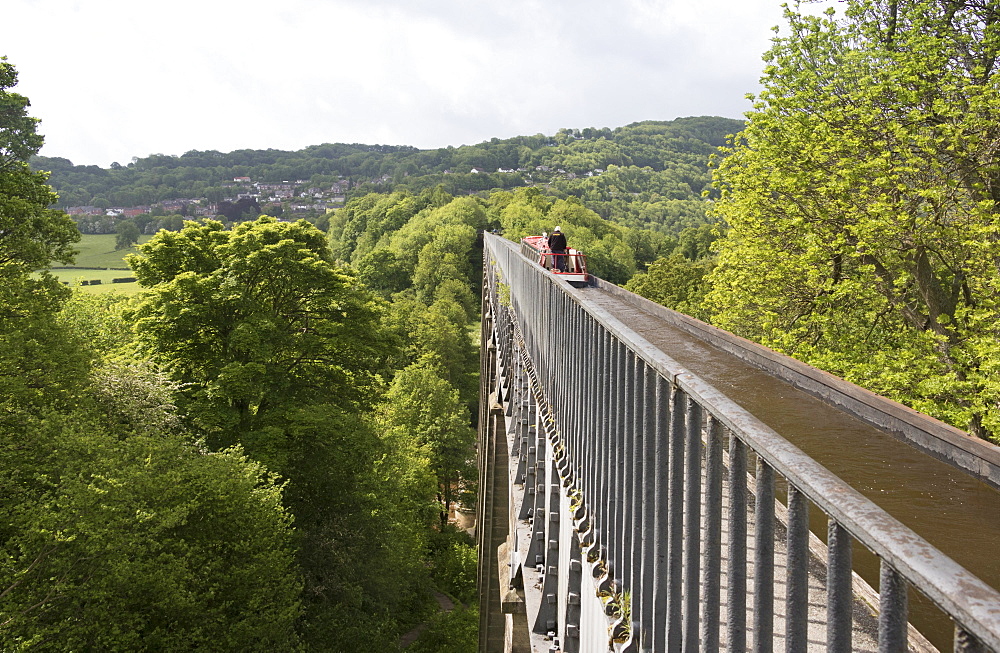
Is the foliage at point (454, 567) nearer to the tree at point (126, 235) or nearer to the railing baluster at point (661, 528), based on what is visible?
the railing baluster at point (661, 528)

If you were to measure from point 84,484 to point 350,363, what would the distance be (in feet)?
33.9

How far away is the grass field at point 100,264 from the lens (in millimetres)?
70250

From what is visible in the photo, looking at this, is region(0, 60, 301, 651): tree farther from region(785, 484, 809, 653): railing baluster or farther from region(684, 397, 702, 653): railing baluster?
region(785, 484, 809, 653): railing baluster

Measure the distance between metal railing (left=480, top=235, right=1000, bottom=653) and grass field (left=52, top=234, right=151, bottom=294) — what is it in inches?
2694

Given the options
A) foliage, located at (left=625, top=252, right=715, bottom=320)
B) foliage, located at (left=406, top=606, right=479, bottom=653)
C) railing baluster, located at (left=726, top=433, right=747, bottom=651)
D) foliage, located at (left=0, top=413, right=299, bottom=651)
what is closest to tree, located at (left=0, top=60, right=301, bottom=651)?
foliage, located at (left=0, top=413, right=299, bottom=651)

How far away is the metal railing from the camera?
1330 millimetres

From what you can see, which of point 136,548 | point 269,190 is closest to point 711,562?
point 136,548

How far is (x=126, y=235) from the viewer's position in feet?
299

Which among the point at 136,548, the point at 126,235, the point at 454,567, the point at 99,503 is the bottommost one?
the point at 454,567

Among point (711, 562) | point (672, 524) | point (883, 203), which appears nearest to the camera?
point (711, 562)

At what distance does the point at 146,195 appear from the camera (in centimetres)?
13625

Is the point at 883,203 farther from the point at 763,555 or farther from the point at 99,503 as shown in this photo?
the point at 99,503

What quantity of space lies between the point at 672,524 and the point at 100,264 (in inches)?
3575

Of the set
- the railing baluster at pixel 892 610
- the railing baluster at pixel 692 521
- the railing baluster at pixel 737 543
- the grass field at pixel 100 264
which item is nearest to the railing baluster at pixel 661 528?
the railing baluster at pixel 692 521
